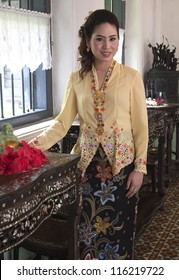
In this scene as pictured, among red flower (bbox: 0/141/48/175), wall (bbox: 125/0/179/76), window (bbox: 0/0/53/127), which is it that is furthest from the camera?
wall (bbox: 125/0/179/76)

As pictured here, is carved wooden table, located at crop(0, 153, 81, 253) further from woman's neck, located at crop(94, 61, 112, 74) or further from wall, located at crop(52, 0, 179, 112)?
wall, located at crop(52, 0, 179, 112)

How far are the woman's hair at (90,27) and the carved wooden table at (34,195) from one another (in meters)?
0.53

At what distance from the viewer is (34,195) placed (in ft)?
4.68

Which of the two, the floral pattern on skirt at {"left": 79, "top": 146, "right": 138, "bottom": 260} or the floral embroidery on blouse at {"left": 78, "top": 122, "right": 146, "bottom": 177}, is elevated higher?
the floral embroidery on blouse at {"left": 78, "top": 122, "right": 146, "bottom": 177}

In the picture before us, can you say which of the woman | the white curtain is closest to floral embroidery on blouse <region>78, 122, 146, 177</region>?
the woman

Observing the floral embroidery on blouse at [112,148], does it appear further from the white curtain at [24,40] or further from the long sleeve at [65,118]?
the white curtain at [24,40]

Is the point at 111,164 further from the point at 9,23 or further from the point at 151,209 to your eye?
the point at 151,209

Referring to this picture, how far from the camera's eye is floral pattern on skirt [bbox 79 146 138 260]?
6.78 ft

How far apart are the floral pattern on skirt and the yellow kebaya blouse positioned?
5 centimetres

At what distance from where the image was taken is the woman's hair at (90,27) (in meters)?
1.95

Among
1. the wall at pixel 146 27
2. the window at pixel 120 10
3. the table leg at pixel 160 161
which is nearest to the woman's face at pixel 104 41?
the table leg at pixel 160 161

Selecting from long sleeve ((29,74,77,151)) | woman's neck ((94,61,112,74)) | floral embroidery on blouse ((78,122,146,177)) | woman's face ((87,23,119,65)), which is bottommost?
floral embroidery on blouse ((78,122,146,177))
